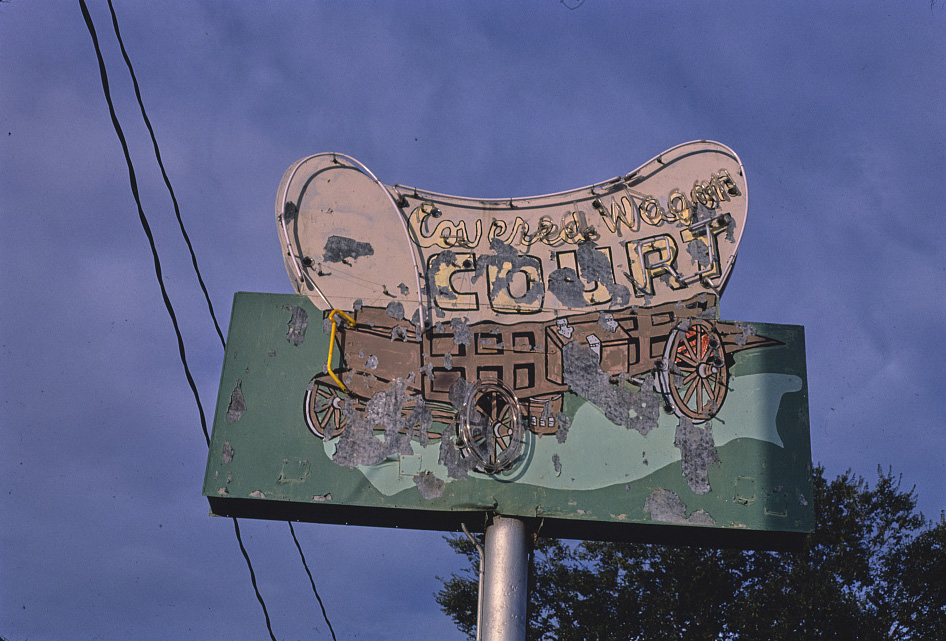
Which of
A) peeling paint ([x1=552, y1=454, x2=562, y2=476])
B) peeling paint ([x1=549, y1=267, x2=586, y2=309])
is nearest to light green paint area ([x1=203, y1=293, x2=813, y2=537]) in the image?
peeling paint ([x1=552, y1=454, x2=562, y2=476])

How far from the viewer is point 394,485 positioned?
8.81 metres

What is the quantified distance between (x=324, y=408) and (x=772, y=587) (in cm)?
1407

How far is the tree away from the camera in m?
19.6

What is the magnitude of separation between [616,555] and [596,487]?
1348 cm

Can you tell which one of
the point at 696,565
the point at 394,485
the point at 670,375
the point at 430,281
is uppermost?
the point at 696,565

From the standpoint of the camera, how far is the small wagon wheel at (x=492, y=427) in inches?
352

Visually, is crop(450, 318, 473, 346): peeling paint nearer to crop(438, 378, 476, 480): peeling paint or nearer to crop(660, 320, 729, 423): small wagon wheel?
crop(438, 378, 476, 480): peeling paint

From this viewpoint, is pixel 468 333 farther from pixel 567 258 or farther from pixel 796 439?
pixel 796 439

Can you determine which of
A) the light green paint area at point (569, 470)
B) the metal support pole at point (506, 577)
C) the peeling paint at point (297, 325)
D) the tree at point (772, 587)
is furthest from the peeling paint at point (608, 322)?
the tree at point (772, 587)

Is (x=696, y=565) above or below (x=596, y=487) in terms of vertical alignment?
above

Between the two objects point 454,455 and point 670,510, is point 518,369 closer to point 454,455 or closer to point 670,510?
point 454,455

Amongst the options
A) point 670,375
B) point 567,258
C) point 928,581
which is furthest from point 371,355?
point 928,581

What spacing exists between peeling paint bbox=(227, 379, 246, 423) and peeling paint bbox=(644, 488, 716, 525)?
3.82m

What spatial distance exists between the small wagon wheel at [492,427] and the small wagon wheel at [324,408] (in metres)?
1.15
